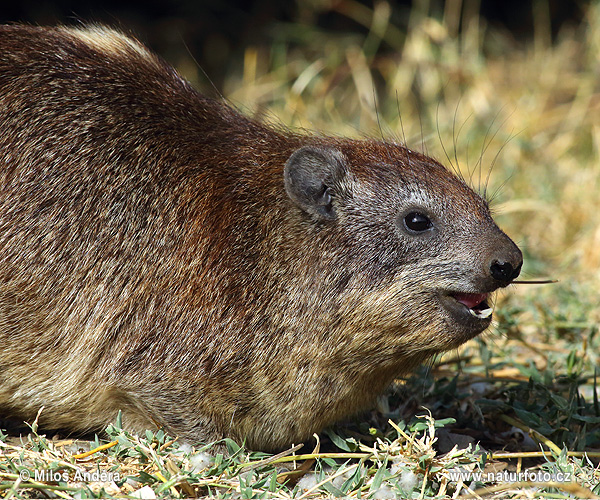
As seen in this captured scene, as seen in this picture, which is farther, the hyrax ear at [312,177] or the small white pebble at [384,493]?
the hyrax ear at [312,177]

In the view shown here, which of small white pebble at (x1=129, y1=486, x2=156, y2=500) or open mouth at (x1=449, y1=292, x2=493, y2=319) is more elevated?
open mouth at (x1=449, y1=292, x2=493, y2=319)

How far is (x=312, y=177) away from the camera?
3826 millimetres

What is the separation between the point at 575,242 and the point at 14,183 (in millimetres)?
5084

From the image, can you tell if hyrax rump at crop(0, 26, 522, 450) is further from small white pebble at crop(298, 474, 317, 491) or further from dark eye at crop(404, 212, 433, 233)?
small white pebble at crop(298, 474, 317, 491)

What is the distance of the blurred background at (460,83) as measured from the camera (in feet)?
23.5

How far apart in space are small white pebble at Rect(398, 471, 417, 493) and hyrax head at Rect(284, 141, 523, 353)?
56cm

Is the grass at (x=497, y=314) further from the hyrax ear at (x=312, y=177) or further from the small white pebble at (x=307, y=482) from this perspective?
the hyrax ear at (x=312, y=177)

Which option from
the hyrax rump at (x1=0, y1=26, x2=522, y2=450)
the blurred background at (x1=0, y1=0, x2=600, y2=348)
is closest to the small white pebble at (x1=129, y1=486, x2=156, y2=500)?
the hyrax rump at (x1=0, y1=26, x2=522, y2=450)

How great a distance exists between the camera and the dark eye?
3.73 m

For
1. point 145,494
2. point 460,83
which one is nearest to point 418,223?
point 145,494

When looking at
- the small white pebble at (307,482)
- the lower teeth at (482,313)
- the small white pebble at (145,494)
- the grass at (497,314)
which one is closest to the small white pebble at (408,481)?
the grass at (497,314)

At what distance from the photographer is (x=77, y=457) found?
3.67 metres

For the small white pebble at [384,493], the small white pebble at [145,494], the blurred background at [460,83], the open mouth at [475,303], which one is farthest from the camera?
the blurred background at [460,83]

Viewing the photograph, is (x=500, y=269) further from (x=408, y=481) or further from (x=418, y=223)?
(x=408, y=481)
